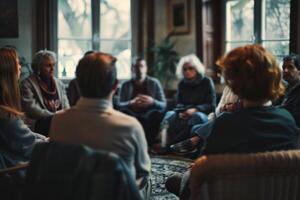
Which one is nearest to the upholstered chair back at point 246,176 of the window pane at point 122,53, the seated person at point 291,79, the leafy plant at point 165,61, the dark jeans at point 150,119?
the seated person at point 291,79

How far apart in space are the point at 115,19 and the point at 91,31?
0.43 meters

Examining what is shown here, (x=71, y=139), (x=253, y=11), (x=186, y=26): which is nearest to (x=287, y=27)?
(x=253, y=11)

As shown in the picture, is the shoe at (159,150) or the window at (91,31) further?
the window at (91,31)

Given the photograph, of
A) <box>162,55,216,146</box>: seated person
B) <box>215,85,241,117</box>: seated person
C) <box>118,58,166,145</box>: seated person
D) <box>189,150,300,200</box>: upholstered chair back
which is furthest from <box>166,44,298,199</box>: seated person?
<box>118,58,166,145</box>: seated person

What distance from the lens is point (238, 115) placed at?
6.59 ft

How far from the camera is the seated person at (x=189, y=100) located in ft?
18.5

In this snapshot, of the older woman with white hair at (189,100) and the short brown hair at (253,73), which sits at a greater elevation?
the short brown hair at (253,73)

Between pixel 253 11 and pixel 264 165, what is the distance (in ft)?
15.3

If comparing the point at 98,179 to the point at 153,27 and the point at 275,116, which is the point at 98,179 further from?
the point at 153,27

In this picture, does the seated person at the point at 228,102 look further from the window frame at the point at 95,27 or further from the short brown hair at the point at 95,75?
the window frame at the point at 95,27

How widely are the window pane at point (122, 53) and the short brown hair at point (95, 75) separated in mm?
5205

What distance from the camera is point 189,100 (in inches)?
229

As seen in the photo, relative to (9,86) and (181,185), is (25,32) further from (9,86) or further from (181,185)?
(181,185)

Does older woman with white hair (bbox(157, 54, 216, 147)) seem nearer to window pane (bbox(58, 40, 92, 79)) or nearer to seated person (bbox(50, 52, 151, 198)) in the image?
window pane (bbox(58, 40, 92, 79))
